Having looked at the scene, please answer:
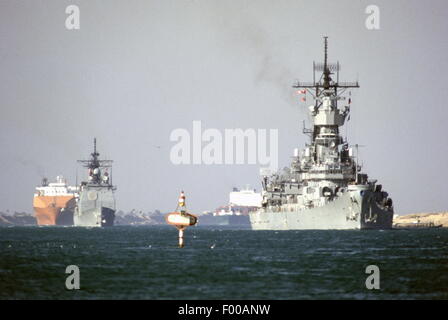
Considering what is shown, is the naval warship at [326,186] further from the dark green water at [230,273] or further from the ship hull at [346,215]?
the dark green water at [230,273]

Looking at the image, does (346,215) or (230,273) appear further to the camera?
(346,215)

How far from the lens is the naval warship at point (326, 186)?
12838 cm

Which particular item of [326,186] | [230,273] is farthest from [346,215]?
[230,273]

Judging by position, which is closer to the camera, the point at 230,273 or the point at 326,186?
the point at 230,273

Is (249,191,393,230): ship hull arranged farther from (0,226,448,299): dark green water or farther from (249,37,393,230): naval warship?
(0,226,448,299): dark green water

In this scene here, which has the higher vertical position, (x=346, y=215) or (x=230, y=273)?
(x=346, y=215)

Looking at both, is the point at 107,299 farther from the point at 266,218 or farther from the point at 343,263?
the point at 266,218

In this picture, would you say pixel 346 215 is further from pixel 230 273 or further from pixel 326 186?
pixel 230 273

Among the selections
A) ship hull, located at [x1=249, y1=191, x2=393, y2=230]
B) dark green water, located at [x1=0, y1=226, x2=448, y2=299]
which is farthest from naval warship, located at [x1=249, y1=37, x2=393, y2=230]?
dark green water, located at [x1=0, y1=226, x2=448, y2=299]

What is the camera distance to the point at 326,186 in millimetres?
133750

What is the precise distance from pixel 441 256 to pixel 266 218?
8343 cm

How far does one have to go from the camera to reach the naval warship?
128 meters

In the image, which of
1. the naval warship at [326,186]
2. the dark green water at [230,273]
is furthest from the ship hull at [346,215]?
the dark green water at [230,273]
